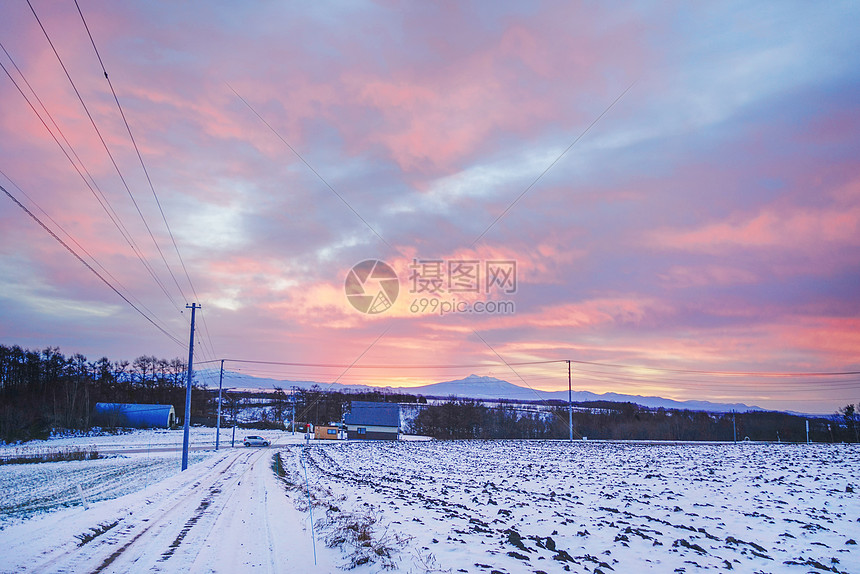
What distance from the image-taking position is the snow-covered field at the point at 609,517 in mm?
11211

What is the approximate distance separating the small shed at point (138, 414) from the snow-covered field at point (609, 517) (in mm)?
81625

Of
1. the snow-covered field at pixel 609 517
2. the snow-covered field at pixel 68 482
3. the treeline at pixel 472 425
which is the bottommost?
the treeline at pixel 472 425

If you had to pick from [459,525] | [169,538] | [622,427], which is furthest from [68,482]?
[622,427]

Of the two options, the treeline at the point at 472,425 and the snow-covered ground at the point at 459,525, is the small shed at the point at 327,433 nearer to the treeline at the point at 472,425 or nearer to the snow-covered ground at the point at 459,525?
the treeline at the point at 472,425

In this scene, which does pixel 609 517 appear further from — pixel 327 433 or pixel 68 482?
pixel 327 433

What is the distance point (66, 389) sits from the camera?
102812 mm

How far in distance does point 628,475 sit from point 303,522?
18.3m

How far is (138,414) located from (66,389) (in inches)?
711

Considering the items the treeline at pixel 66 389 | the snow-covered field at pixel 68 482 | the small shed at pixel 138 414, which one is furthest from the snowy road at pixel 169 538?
the small shed at pixel 138 414

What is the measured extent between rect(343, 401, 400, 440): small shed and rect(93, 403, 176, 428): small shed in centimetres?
3516

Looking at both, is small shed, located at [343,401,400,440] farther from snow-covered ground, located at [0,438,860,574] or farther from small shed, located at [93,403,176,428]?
snow-covered ground, located at [0,438,860,574]

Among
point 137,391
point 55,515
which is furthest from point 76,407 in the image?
point 55,515

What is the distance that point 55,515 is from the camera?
53.1 ft

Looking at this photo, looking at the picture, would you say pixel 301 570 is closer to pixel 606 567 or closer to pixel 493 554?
pixel 493 554
